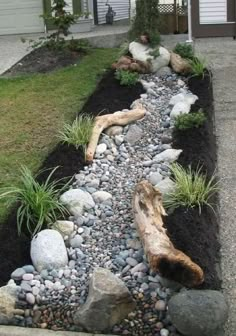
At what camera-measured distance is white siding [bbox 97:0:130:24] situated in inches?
517

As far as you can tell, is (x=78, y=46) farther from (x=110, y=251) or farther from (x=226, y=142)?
(x=110, y=251)

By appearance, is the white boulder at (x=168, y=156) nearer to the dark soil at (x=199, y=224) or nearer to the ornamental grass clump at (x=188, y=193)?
the dark soil at (x=199, y=224)

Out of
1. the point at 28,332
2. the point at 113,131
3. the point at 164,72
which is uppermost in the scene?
the point at 164,72

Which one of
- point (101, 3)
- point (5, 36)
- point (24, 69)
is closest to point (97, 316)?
point (24, 69)

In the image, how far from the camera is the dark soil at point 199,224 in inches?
133

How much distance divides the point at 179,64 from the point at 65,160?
10.5ft

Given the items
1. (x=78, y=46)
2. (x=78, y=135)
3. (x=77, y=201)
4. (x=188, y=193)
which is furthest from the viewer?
(x=78, y=46)

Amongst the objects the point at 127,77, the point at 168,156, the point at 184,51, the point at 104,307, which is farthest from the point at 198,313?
the point at 184,51

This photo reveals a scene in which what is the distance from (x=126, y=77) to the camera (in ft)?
23.0

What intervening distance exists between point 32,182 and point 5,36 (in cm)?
879

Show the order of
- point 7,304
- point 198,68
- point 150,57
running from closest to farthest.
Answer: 1. point 7,304
2. point 198,68
3. point 150,57

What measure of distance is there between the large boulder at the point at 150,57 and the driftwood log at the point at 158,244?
4.08 m

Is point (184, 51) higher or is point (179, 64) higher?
point (184, 51)

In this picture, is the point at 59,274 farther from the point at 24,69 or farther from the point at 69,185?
the point at 24,69
